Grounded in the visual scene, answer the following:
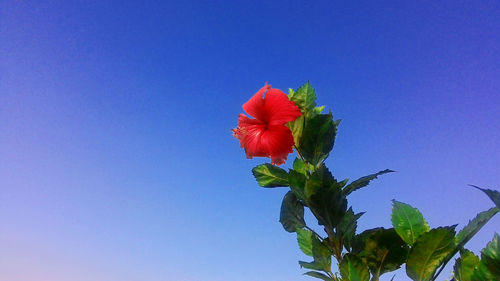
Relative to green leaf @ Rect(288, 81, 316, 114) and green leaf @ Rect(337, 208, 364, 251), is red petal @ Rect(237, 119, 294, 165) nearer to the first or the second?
green leaf @ Rect(288, 81, 316, 114)

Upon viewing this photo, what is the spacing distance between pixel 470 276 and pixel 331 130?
0.84 m

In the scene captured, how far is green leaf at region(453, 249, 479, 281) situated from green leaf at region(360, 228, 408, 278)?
195 millimetres

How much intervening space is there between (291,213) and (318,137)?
1.41 feet

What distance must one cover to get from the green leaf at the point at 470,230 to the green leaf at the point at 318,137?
0.67m

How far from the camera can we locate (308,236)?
170 cm

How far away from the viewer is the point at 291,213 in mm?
1752

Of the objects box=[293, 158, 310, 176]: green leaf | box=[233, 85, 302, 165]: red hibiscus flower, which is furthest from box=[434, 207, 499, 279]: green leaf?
box=[233, 85, 302, 165]: red hibiscus flower

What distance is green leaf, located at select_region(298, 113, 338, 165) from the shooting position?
5.46ft

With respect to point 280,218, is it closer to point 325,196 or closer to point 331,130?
point 325,196

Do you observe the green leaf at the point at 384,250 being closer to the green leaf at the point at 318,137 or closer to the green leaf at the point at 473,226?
the green leaf at the point at 473,226

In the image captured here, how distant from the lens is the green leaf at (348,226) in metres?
1.55

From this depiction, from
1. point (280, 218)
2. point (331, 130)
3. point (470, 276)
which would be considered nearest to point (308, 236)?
point (280, 218)

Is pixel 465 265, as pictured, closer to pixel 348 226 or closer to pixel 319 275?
pixel 348 226

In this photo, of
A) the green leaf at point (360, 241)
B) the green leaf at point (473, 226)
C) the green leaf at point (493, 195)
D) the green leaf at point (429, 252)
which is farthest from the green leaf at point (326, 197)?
the green leaf at point (493, 195)
